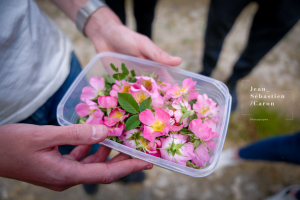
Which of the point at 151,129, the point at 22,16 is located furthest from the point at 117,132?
the point at 22,16

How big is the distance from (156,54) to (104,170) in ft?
1.68

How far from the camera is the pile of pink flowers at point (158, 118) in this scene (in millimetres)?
578

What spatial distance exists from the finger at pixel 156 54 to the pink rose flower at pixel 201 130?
0.31 m

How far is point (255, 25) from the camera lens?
1149mm

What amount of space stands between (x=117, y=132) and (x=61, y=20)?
2.08 meters

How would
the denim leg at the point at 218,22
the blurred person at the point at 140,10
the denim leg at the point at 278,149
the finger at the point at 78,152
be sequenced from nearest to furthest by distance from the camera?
the finger at the point at 78,152, the denim leg at the point at 278,149, the denim leg at the point at 218,22, the blurred person at the point at 140,10

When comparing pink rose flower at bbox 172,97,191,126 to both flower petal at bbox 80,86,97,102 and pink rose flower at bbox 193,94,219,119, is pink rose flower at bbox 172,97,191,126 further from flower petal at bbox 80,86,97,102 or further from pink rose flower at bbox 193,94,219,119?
flower petal at bbox 80,86,97,102

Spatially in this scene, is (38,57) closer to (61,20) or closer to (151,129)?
(151,129)

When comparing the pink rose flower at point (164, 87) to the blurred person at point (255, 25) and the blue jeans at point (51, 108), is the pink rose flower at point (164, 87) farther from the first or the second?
the blurred person at point (255, 25)

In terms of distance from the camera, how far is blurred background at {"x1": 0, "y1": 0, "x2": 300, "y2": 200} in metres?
1.31

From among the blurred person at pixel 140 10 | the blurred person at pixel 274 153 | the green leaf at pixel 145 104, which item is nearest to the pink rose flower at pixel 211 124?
the green leaf at pixel 145 104

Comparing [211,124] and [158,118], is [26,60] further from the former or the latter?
[211,124]

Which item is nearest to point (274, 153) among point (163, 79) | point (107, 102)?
point (163, 79)

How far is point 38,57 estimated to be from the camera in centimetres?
69
